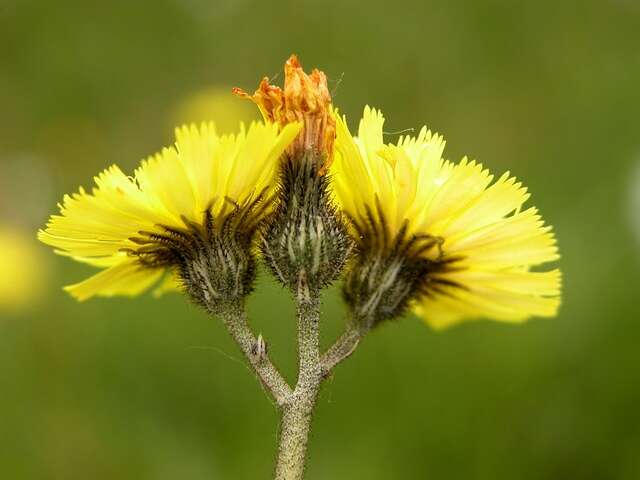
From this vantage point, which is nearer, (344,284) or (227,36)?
(344,284)

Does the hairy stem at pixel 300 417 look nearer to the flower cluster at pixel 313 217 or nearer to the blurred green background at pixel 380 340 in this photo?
the flower cluster at pixel 313 217

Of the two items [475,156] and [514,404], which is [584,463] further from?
[475,156]

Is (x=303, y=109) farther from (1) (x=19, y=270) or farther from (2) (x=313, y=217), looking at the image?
(1) (x=19, y=270)

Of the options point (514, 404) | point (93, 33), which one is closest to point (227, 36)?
point (93, 33)

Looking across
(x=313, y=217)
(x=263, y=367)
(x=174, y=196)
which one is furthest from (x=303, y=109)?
(x=263, y=367)

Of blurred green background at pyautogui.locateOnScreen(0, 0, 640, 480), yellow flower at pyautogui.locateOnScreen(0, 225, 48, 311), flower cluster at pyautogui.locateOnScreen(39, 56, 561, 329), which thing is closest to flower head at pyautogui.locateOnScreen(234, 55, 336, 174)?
flower cluster at pyautogui.locateOnScreen(39, 56, 561, 329)
